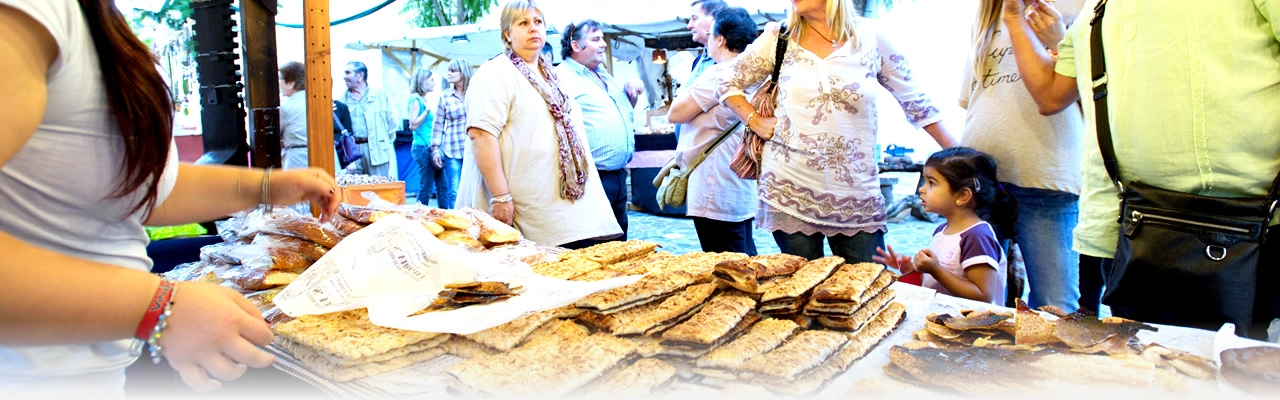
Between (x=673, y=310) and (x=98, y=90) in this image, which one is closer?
(x=98, y=90)

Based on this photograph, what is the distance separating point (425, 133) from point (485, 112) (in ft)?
17.8

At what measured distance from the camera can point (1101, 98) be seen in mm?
1965

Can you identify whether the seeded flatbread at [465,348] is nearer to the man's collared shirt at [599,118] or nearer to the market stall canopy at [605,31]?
the man's collared shirt at [599,118]

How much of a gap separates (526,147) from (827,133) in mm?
1424

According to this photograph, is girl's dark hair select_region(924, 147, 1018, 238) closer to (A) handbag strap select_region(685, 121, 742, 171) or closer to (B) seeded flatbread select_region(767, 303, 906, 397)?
(B) seeded flatbread select_region(767, 303, 906, 397)

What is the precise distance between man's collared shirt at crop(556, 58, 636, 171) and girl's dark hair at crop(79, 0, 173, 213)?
324 centimetres

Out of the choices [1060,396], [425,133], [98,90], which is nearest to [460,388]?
[98,90]

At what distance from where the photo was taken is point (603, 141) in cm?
433

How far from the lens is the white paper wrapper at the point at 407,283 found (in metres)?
1.62

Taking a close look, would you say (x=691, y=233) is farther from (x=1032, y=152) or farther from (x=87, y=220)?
(x=87, y=220)

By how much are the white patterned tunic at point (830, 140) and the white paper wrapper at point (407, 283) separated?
1190 millimetres

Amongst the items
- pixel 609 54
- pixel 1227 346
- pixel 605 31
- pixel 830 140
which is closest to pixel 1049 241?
pixel 830 140

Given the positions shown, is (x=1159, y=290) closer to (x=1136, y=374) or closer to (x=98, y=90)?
(x=1136, y=374)

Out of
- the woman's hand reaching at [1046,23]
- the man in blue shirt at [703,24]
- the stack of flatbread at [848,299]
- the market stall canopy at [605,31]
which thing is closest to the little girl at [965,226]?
the woman's hand reaching at [1046,23]
